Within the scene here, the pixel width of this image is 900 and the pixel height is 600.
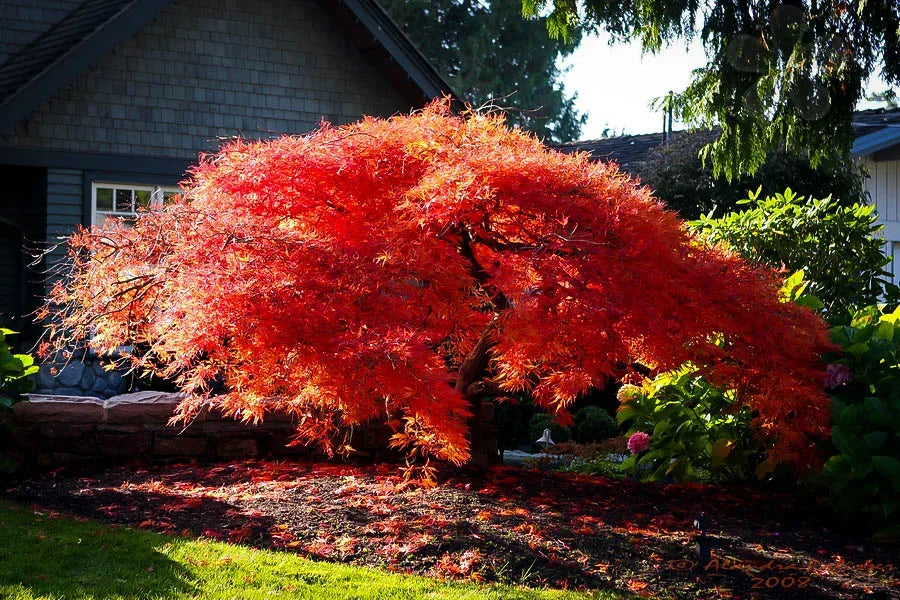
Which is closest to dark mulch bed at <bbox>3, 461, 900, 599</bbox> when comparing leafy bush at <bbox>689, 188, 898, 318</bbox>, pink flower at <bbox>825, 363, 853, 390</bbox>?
pink flower at <bbox>825, 363, 853, 390</bbox>

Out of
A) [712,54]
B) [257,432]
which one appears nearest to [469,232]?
[257,432]

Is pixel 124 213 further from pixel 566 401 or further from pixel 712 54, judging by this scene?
pixel 566 401

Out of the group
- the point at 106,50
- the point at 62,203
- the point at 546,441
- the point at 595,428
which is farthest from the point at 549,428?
the point at 106,50

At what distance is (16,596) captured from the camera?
14.2ft

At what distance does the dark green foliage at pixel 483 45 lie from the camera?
27.9 m

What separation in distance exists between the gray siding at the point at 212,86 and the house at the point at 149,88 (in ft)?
0.04

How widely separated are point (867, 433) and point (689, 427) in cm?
158

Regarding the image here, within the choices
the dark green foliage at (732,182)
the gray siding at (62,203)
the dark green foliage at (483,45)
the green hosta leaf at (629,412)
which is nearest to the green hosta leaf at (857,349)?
the green hosta leaf at (629,412)

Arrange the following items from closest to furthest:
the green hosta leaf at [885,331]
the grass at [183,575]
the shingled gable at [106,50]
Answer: the grass at [183,575] < the green hosta leaf at [885,331] < the shingled gable at [106,50]

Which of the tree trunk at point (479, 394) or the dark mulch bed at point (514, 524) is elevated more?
the tree trunk at point (479, 394)

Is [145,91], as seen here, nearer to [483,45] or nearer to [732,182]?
[732,182]

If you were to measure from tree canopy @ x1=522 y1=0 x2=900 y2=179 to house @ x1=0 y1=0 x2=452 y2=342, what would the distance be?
3.39 meters

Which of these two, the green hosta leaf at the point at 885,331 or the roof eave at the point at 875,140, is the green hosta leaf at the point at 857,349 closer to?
the green hosta leaf at the point at 885,331

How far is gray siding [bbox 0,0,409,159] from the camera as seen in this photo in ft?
37.9
